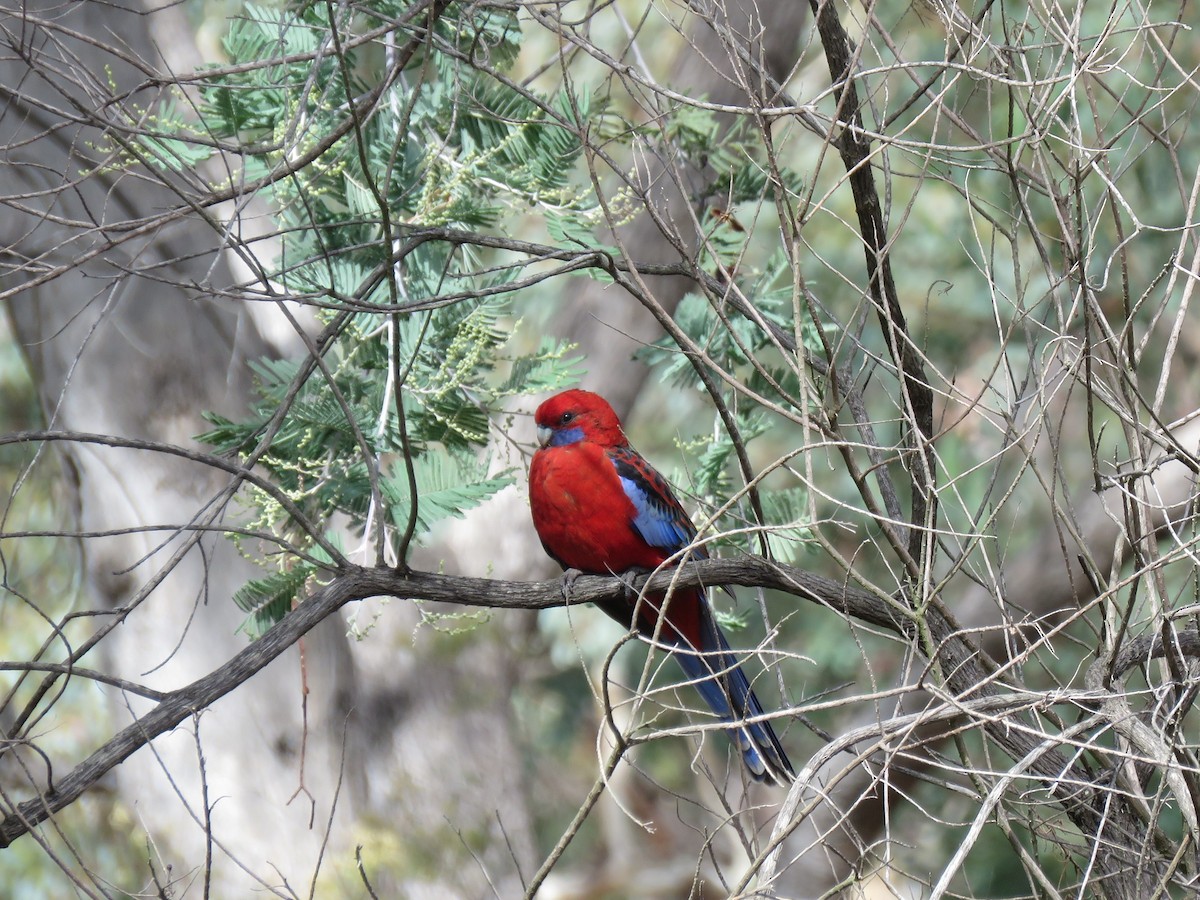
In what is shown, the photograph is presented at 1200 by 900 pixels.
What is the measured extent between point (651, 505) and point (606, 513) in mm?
186

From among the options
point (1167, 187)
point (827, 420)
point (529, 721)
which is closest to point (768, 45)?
point (1167, 187)

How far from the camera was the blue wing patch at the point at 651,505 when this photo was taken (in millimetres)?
4230

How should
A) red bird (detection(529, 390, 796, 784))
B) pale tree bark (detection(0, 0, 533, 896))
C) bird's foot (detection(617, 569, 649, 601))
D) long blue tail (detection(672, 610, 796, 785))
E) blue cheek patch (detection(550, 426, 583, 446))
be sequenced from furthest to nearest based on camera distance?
1. pale tree bark (detection(0, 0, 533, 896))
2. blue cheek patch (detection(550, 426, 583, 446))
3. red bird (detection(529, 390, 796, 784))
4. bird's foot (detection(617, 569, 649, 601))
5. long blue tail (detection(672, 610, 796, 785))

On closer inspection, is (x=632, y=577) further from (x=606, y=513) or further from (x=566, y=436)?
(x=566, y=436)

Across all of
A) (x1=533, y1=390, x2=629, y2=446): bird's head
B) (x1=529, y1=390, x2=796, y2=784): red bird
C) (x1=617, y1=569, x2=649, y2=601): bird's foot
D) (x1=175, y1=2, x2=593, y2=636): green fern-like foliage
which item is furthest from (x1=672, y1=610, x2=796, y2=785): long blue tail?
(x1=175, y1=2, x2=593, y2=636): green fern-like foliage

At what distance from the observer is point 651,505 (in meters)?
4.25

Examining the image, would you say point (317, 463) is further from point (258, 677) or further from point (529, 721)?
point (529, 721)

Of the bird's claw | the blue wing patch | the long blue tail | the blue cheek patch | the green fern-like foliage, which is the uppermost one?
the green fern-like foliage

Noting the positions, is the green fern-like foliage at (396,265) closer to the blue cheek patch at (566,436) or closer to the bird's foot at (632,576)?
the blue cheek patch at (566,436)

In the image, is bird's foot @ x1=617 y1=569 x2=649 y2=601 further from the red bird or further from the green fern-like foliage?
the green fern-like foliage

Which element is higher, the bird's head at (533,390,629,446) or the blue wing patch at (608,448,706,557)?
the bird's head at (533,390,629,446)

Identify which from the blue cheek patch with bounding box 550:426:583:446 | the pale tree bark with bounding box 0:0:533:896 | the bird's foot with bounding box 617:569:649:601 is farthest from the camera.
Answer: the pale tree bark with bounding box 0:0:533:896

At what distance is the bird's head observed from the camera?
4.40 meters

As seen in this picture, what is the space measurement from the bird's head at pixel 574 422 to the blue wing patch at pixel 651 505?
99mm
